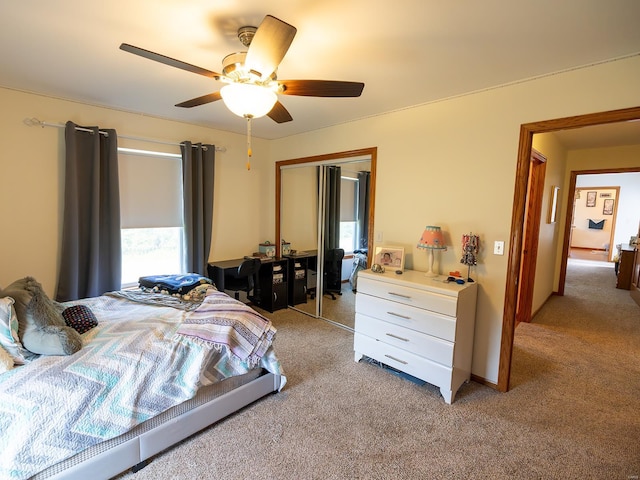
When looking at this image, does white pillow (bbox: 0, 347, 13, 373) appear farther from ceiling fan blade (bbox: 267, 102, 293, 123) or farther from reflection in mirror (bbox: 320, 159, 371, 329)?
reflection in mirror (bbox: 320, 159, 371, 329)

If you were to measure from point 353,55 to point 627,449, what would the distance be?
3050 millimetres

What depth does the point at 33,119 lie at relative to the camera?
282 centimetres

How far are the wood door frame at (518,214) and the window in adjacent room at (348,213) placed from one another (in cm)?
161

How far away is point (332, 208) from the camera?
3.86 metres

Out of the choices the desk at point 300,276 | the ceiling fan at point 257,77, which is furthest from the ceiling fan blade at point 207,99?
the desk at point 300,276

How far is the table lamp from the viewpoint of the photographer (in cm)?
267

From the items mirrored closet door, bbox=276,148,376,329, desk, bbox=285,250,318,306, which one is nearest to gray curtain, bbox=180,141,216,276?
mirrored closet door, bbox=276,148,376,329

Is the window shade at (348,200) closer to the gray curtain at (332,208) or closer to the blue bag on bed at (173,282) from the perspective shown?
the gray curtain at (332,208)

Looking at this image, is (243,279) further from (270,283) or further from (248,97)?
(248,97)

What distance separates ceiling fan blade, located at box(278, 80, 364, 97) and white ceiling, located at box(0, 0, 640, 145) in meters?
0.29

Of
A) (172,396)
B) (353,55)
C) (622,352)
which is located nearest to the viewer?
(172,396)

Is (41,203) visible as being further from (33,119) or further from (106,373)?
(106,373)

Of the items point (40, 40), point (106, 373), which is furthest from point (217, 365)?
point (40, 40)

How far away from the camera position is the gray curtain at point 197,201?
12.1 ft
